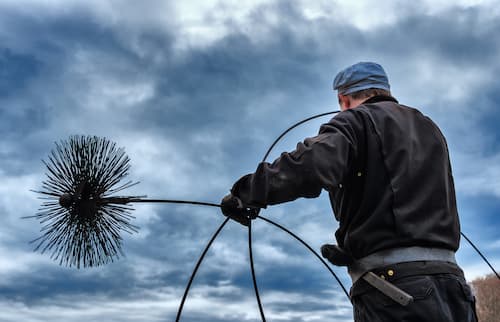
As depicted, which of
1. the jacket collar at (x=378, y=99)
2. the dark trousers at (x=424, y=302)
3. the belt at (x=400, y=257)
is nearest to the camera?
the dark trousers at (x=424, y=302)

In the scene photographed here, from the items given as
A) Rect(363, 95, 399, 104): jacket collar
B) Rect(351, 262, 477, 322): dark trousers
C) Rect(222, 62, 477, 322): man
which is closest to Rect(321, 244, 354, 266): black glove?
Rect(222, 62, 477, 322): man

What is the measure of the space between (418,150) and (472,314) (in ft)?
2.87

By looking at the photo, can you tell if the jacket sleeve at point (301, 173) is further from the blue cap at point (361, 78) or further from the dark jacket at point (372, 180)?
the blue cap at point (361, 78)

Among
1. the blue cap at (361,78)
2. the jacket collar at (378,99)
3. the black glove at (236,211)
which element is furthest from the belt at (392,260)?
the blue cap at (361,78)

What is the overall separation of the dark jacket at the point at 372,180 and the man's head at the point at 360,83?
1.00ft

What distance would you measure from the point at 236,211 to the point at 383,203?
75 centimetres

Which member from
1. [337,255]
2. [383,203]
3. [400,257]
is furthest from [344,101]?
[400,257]

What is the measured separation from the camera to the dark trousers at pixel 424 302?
2.53m

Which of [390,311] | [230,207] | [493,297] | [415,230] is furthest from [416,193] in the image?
[493,297]

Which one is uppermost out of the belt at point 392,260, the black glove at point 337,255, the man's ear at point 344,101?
the man's ear at point 344,101

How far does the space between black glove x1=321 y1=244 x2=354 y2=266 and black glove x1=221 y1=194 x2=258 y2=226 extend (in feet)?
1.41

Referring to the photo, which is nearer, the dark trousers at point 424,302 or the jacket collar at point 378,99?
the dark trousers at point 424,302

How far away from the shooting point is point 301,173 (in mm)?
2543

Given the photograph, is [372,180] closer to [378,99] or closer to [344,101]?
[378,99]
